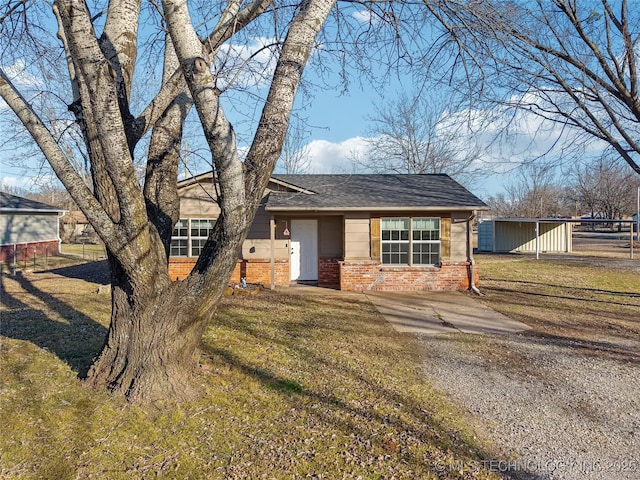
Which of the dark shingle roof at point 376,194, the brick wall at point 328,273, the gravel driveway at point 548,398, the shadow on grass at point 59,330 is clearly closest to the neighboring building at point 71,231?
the dark shingle roof at point 376,194

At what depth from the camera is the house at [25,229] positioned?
62.0ft

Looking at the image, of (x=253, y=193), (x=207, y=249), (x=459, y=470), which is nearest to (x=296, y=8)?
(x=253, y=193)

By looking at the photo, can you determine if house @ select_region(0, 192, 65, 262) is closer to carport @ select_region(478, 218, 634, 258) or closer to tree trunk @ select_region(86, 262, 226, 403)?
tree trunk @ select_region(86, 262, 226, 403)

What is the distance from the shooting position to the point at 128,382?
3.97 meters

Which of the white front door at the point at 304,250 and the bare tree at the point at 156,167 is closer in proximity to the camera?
the bare tree at the point at 156,167

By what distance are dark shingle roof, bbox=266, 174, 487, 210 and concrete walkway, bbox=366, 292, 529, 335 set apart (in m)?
2.45

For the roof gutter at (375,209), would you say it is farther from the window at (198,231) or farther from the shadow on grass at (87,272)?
the shadow on grass at (87,272)

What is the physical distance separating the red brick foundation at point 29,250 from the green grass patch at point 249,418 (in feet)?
52.0

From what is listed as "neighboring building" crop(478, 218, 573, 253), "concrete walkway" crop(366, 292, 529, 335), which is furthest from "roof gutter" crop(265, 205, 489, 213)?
"neighboring building" crop(478, 218, 573, 253)

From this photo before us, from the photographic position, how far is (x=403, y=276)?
11375 millimetres

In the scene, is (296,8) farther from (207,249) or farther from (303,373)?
(303,373)

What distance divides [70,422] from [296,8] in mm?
5263

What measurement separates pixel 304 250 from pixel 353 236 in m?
1.79

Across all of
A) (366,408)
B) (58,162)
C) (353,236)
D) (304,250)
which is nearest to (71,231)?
(304,250)
